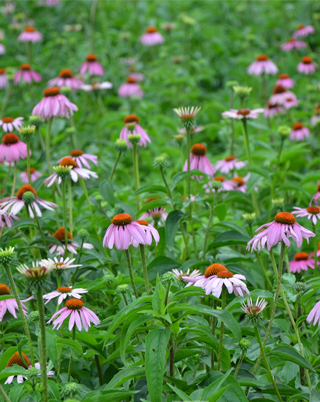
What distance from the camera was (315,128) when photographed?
3.73 meters

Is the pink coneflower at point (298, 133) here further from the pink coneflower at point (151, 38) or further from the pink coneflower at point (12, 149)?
the pink coneflower at point (151, 38)

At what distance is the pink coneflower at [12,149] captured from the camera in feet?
7.15

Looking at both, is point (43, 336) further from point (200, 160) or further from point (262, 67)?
point (262, 67)

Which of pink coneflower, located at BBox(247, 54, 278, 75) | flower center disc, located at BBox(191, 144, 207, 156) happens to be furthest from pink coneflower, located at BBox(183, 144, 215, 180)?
pink coneflower, located at BBox(247, 54, 278, 75)

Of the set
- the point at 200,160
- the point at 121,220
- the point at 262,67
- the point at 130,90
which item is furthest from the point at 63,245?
the point at 262,67

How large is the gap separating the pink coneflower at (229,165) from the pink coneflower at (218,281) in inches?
52.5

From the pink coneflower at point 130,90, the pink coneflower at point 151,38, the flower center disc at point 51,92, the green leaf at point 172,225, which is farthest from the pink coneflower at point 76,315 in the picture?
the pink coneflower at point 151,38

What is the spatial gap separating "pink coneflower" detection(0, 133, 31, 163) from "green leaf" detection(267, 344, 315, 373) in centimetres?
132

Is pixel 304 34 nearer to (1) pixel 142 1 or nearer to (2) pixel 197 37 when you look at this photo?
(2) pixel 197 37

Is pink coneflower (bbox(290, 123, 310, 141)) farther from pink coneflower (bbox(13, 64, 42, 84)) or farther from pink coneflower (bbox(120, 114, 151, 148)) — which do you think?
pink coneflower (bbox(13, 64, 42, 84))

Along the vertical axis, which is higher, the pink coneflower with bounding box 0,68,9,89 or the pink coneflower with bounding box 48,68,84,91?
the pink coneflower with bounding box 0,68,9,89

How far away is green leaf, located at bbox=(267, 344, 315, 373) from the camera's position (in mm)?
1288

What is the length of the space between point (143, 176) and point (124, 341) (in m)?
2.32

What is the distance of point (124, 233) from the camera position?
145 centimetres
